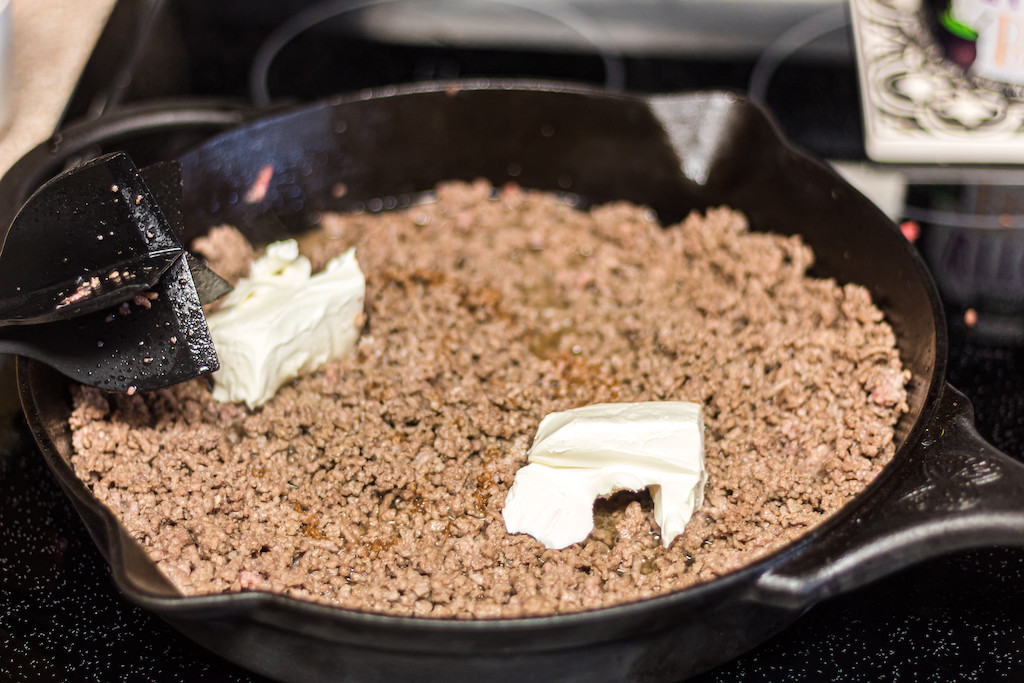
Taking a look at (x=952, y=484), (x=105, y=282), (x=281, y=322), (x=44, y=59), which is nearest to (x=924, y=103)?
(x=952, y=484)

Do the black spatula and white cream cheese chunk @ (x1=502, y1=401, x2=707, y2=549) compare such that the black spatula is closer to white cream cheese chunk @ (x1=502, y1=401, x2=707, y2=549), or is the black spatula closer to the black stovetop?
the black stovetop

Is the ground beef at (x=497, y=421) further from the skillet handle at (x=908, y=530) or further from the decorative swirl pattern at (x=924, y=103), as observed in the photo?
the decorative swirl pattern at (x=924, y=103)

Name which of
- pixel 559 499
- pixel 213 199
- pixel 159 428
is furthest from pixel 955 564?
pixel 213 199

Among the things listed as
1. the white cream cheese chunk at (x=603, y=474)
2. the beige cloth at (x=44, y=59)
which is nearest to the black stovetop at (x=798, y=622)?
the beige cloth at (x=44, y=59)

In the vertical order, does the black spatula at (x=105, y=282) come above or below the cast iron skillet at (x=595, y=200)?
above

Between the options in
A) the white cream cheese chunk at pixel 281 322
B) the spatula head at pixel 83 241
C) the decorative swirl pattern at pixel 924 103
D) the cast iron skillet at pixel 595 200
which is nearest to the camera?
the cast iron skillet at pixel 595 200

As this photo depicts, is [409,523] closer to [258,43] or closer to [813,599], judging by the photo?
[813,599]

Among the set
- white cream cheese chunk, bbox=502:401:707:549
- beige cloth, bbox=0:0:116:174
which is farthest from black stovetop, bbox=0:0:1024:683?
white cream cheese chunk, bbox=502:401:707:549
